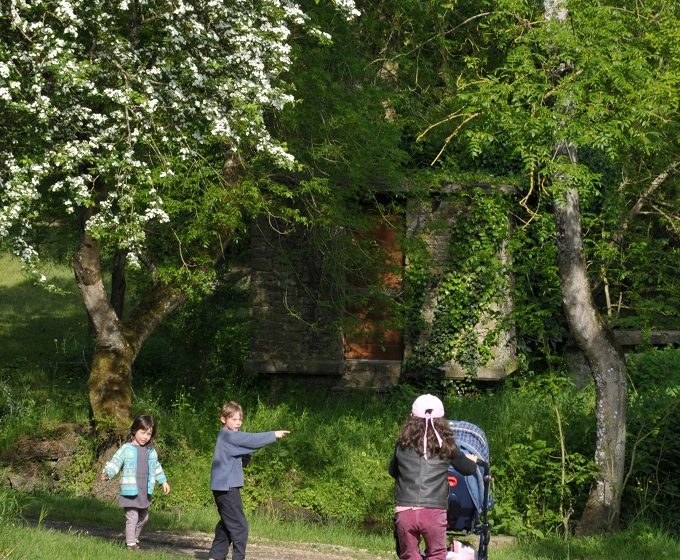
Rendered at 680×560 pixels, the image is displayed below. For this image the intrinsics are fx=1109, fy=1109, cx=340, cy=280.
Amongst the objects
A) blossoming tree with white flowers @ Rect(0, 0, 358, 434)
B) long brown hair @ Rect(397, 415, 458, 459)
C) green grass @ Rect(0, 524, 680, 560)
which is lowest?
green grass @ Rect(0, 524, 680, 560)

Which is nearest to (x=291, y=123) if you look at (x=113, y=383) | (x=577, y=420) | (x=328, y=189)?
(x=328, y=189)

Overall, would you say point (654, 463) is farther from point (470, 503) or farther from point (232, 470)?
point (232, 470)

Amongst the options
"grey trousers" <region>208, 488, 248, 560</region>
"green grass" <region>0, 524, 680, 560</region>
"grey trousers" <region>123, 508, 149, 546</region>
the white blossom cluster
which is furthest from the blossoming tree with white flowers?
"grey trousers" <region>208, 488, 248, 560</region>

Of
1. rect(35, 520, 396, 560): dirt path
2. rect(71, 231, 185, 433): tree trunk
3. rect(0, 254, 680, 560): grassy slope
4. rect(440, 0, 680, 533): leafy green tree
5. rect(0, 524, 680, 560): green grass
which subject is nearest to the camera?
rect(0, 254, 680, 560): grassy slope

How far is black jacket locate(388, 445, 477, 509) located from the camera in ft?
26.9

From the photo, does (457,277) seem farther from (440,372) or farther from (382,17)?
(382,17)

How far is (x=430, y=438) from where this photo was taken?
8266mm

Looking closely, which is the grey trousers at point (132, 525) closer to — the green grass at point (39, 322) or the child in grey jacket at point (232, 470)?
the child in grey jacket at point (232, 470)

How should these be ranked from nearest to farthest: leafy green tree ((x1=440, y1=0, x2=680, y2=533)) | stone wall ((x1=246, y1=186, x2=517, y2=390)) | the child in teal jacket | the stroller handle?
1. the stroller handle
2. the child in teal jacket
3. leafy green tree ((x1=440, y1=0, x2=680, y2=533))
4. stone wall ((x1=246, y1=186, x2=517, y2=390))

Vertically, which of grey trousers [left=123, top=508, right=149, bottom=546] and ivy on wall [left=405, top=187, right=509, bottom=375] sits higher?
ivy on wall [left=405, top=187, right=509, bottom=375]

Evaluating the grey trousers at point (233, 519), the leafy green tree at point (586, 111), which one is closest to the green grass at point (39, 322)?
the leafy green tree at point (586, 111)

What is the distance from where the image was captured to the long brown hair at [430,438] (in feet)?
27.0

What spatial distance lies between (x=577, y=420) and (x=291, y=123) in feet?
21.0

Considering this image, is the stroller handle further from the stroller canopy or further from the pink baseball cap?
the pink baseball cap
